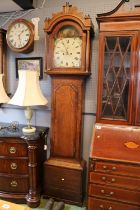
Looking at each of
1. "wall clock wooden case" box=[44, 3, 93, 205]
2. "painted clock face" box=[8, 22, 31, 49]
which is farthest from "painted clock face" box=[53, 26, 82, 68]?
"painted clock face" box=[8, 22, 31, 49]

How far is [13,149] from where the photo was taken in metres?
2.22

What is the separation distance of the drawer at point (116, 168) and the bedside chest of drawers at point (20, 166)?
745mm

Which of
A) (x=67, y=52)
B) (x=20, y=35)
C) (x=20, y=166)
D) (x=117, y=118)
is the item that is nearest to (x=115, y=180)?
(x=117, y=118)

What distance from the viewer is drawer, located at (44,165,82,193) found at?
87.2 inches

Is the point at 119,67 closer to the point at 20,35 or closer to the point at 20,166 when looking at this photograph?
the point at 20,35

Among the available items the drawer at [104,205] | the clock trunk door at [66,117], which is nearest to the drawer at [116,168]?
the drawer at [104,205]

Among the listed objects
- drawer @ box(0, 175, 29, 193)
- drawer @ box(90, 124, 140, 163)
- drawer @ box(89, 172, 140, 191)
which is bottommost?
drawer @ box(0, 175, 29, 193)

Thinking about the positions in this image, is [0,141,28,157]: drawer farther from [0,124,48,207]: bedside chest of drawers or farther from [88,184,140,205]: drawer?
[88,184,140,205]: drawer

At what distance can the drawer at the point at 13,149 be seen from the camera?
2.20 m

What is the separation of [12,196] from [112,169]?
1.31 meters

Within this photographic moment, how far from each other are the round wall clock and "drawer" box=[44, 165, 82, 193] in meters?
1.47

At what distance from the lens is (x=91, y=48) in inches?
90.0

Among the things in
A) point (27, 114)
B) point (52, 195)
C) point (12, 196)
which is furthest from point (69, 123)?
point (12, 196)

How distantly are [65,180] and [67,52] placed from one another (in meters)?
1.46
